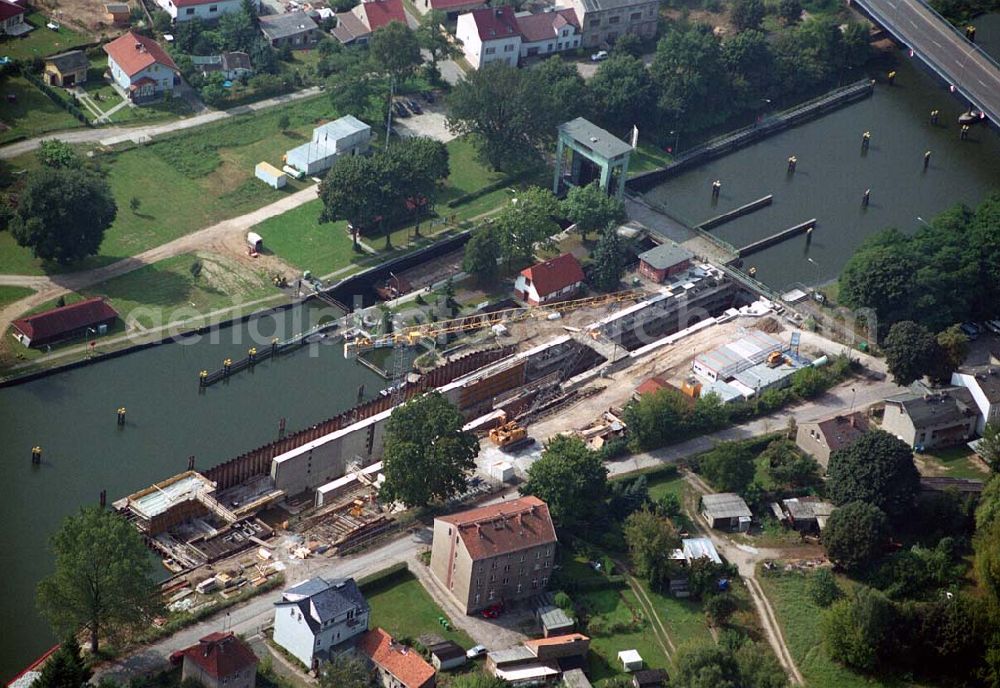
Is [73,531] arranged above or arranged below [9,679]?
above

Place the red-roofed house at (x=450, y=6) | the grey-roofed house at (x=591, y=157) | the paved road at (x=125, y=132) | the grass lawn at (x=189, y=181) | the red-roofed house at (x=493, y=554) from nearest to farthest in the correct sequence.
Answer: the red-roofed house at (x=493, y=554), the grass lawn at (x=189, y=181), the paved road at (x=125, y=132), the grey-roofed house at (x=591, y=157), the red-roofed house at (x=450, y=6)

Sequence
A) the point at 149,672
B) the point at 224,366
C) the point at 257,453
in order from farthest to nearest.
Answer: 1. the point at 224,366
2. the point at 257,453
3. the point at 149,672

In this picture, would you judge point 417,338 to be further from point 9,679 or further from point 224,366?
point 9,679

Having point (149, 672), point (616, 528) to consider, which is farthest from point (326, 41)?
point (149, 672)

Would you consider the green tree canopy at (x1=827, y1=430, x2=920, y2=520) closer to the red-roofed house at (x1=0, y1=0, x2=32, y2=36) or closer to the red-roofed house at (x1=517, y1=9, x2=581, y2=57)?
the red-roofed house at (x1=517, y1=9, x2=581, y2=57)

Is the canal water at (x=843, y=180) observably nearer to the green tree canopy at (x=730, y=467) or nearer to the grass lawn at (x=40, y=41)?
the green tree canopy at (x=730, y=467)

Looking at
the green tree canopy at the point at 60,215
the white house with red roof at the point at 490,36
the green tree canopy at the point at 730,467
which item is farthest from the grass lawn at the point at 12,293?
the green tree canopy at the point at 730,467
